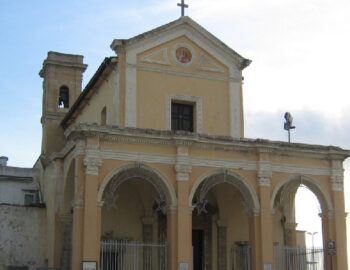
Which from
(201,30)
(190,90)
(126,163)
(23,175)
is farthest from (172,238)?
(23,175)

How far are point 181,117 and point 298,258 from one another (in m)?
6.47

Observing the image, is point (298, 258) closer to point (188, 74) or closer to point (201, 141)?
point (201, 141)

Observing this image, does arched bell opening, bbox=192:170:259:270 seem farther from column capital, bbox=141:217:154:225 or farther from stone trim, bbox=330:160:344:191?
stone trim, bbox=330:160:344:191

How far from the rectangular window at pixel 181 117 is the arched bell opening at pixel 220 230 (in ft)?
7.66

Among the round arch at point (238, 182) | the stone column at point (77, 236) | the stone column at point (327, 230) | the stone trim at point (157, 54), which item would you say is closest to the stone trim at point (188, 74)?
the stone trim at point (157, 54)

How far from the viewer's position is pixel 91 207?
61.5ft

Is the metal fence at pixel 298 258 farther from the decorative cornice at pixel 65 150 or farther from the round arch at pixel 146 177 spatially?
the decorative cornice at pixel 65 150

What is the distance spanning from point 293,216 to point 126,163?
8.27 metres

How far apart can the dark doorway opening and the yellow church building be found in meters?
0.04

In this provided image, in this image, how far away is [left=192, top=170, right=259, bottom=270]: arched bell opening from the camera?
2323 centimetres

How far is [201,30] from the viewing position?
75.7 ft

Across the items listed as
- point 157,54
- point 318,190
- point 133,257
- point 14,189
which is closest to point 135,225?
point 133,257

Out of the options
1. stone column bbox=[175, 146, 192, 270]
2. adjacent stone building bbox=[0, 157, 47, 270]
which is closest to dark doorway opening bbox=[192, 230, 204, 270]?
stone column bbox=[175, 146, 192, 270]

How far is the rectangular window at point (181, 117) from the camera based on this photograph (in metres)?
22.4
